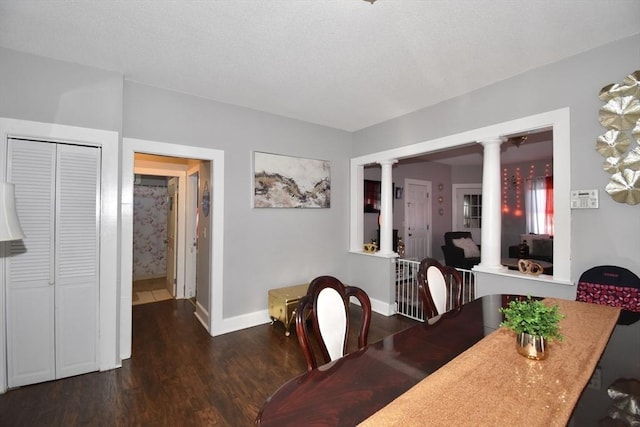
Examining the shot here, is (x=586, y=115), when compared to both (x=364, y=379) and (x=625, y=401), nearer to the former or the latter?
(x=625, y=401)

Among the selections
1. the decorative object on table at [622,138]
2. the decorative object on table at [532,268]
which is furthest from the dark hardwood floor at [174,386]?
the decorative object on table at [622,138]

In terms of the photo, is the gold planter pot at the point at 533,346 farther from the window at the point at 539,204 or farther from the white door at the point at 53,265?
the window at the point at 539,204

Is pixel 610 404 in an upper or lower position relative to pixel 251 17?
lower

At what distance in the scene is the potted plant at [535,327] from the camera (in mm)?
1175

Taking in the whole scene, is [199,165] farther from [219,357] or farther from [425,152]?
[425,152]

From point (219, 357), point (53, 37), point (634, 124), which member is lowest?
point (219, 357)

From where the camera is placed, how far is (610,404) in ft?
2.96

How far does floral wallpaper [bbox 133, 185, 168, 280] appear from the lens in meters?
6.17

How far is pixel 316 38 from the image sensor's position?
215 cm

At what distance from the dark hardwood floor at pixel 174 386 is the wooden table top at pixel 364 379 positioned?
123cm

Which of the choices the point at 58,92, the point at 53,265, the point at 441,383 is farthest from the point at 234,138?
the point at 441,383

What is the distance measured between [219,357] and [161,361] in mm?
524

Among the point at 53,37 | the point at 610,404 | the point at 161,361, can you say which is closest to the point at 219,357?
the point at 161,361

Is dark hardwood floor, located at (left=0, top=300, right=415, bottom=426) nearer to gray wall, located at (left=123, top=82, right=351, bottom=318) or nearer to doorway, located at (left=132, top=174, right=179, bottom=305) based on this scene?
gray wall, located at (left=123, top=82, right=351, bottom=318)
